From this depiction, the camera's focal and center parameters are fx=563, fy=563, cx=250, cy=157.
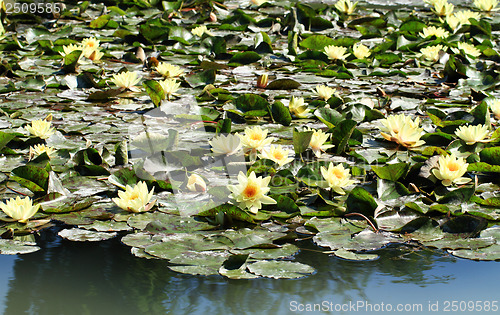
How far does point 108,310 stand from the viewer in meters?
1.48

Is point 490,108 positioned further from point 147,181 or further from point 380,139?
point 147,181

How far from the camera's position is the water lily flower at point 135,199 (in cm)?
194

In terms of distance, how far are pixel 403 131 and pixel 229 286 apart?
4.02 ft

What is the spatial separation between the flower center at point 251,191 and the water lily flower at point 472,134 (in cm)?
101

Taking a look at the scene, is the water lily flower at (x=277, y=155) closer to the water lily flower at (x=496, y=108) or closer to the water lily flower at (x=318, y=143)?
the water lily flower at (x=318, y=143)

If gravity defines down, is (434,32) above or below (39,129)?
above

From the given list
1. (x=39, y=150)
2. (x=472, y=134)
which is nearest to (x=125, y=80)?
(x=39, y=150)

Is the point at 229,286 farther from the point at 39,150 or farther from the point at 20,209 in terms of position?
the point at 39,150

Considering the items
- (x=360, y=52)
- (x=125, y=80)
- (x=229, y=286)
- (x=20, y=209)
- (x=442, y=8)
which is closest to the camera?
(x=229, y=286)

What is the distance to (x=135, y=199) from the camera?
1948mm

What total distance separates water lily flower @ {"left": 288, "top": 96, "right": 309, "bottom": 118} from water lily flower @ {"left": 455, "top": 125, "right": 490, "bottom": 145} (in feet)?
2.56

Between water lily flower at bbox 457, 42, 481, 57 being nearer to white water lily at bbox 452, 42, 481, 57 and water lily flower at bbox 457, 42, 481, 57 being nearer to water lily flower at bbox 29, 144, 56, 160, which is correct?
white water lily at bbox 452, 42, 481, 57

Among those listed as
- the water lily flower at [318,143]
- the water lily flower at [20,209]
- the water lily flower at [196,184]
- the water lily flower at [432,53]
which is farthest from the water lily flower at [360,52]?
the water lily flower at [20,209]

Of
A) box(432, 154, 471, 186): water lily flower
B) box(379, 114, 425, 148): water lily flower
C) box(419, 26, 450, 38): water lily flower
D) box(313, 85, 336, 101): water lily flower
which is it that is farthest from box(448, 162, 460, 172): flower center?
box(419, 26, 450, 38): water lily flower
